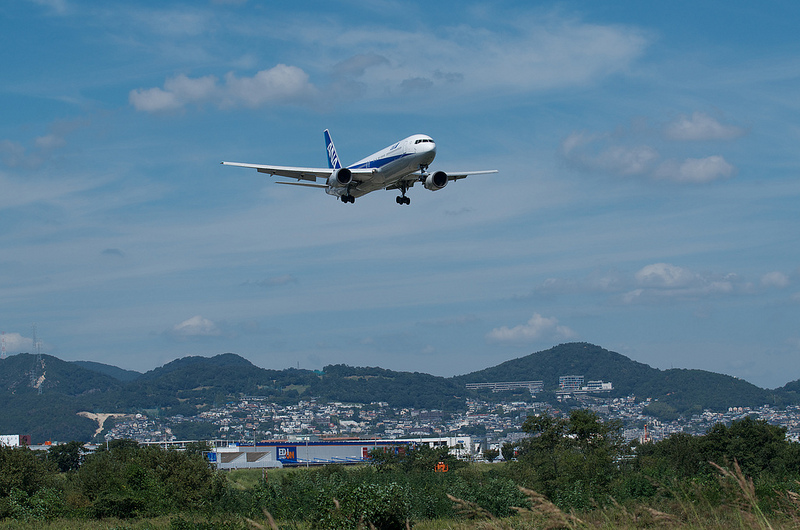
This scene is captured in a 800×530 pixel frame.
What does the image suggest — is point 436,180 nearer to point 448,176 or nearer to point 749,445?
point 448,176

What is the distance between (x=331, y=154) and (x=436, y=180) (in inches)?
1062

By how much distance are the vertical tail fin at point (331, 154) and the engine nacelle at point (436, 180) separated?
22.8 meters

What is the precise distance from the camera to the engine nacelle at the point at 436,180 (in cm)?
4906

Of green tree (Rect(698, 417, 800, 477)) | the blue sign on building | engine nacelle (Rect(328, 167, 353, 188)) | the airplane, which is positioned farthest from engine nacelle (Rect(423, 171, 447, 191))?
the blue sign on building

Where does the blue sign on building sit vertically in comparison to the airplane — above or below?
below

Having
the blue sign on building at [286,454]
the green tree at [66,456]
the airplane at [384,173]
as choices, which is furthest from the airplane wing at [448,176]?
the blue sign on building at [286,454]

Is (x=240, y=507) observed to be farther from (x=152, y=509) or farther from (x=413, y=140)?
(x=413, y=140)

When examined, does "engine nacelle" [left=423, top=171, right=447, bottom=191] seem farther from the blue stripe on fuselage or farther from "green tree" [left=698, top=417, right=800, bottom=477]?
"green tree" [left=698, top=417, right=800, bottom=477]

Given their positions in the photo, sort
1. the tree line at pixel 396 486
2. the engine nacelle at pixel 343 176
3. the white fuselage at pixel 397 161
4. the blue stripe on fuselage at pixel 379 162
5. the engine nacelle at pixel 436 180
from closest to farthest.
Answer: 1. the tree line at pixel 396 486
2. the white fuselage at pixel 397 161
3. the blue stripe on fuselage at pixel 379 162
4. the engine nacelle at pixel 343 176
5. the engine nacelle at pixel 436 180

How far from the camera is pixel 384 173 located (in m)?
47.8

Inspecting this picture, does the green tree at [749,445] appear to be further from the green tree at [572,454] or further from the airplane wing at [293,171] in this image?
the airplane wing at [293,171]

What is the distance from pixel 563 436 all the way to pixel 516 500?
59085mm

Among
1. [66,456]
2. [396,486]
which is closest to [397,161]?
[396,486]

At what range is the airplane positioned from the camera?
46.4 meters
